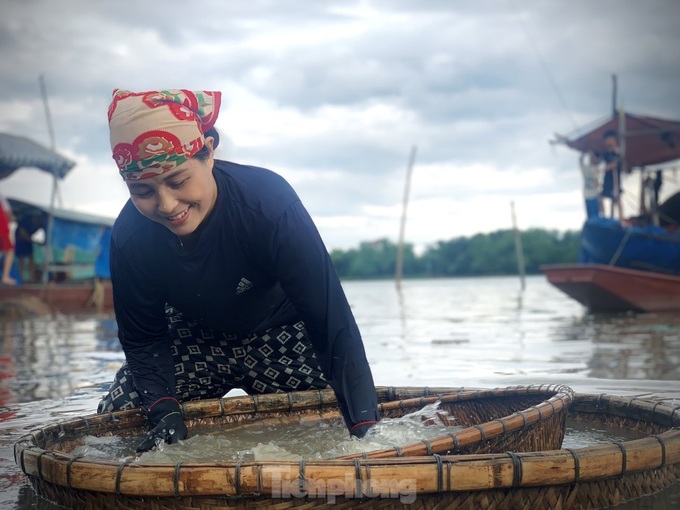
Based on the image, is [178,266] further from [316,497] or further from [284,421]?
[316,497]

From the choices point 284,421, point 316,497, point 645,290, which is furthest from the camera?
point 645,290

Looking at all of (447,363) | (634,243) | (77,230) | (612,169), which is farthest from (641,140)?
(77,230)

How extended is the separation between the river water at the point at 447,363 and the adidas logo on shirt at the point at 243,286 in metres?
0.93

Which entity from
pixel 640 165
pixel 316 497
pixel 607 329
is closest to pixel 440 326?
pixel 607 329

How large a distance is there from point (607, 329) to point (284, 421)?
7187mm

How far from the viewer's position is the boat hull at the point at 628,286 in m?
12.7

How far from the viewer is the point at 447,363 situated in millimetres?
6188

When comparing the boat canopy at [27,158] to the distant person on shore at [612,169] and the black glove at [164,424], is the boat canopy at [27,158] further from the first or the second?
the black glove at [164,424]

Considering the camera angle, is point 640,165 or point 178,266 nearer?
point 178,266

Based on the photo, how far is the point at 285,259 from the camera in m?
2.49

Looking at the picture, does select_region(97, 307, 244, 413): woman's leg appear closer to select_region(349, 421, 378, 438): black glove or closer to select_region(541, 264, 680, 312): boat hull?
select_region(349, 421, 378, 438): black glove

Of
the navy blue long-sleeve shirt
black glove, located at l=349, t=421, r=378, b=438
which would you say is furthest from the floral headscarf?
black glove, located at l=349, t=421, r=378, b=438

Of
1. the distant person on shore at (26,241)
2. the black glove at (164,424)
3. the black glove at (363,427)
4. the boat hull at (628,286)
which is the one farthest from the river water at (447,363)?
the distant person on shore at (26,241)

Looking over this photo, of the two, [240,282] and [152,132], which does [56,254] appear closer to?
[240,282]
